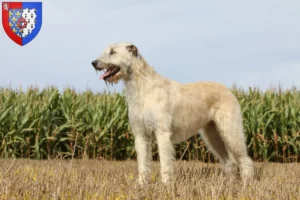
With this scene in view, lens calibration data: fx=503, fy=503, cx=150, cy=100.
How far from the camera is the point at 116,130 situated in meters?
Result: 13.1

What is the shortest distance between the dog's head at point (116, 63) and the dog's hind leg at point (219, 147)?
2196mm

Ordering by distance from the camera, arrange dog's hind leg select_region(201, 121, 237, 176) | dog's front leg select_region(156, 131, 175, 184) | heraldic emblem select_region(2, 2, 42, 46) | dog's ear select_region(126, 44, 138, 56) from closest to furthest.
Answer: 1. dog's front leg select_region(156, 131, 175, 184)
2. dog's ear select_region(126, 44, 138, 56)
3. dog's hind leg select_region(201, 121, 237, 176)
4. heraldic emblem select_region(2, 2, 42, 46)

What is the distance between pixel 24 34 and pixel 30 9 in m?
0.62

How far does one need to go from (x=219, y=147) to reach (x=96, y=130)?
4.85 metres

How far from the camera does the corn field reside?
13.0 m

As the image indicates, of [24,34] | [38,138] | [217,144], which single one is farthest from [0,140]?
[217,144]

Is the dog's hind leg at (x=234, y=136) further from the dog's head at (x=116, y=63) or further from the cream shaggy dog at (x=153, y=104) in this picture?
the dog's head at (x=116, y=63)

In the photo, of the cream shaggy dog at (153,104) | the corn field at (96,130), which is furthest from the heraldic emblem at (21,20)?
the cream shaggy dog at (153,104)

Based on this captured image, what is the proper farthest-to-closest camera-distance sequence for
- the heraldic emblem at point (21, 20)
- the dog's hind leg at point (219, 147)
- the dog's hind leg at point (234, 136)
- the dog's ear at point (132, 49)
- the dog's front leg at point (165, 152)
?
the heraldic emblem at point (21, 20) < the dog's hind leg at point (219, 147) < the dog's hind leg at point (234, 136) < the dog's ear at point (132, 49) < the dog's front leg at point (165, 152)

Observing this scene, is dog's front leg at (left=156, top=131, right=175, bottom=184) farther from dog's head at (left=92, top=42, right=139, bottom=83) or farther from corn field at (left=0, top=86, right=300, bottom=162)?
corn field at (left=0, top=86, right=300, bottom=162)

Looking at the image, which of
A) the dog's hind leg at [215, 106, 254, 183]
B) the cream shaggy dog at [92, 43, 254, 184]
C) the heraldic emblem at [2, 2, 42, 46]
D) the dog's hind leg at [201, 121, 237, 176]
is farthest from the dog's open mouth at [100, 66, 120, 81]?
the heraldic emblem at [2, 2, 42, 46]

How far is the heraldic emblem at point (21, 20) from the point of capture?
12.2 metres

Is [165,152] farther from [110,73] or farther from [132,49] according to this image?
[132,49]

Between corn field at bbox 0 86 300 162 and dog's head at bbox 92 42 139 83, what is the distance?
5.56 meters
